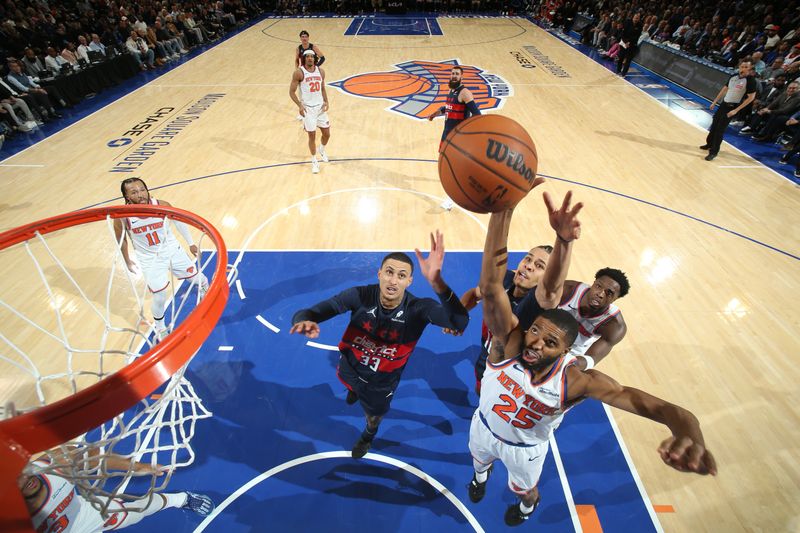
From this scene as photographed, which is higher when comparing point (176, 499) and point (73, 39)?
point (73, 39)

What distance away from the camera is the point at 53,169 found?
25.0ft

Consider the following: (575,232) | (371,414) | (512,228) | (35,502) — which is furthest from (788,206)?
(35,502)

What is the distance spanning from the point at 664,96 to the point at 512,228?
8683 millimetres

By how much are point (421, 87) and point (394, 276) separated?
33.3 ft

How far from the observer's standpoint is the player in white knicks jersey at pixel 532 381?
2.00 metres

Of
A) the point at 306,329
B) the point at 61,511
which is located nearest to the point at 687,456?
the point at 306,329

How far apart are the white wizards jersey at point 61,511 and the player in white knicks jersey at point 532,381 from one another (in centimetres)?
227

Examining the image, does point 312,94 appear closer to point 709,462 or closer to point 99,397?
point 99,397

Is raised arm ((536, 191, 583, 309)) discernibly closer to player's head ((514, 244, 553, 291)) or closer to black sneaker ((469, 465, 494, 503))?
player's head ((514, 244, 553, 291))

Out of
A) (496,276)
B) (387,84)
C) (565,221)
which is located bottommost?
(387,84)

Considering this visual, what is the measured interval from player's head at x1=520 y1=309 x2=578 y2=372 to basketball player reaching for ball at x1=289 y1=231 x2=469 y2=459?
44 cm

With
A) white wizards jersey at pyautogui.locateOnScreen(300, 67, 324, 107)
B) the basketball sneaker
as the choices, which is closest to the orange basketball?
white wizards jersey at pyautogui.locateOnScreen(300, 67, 324, 107)

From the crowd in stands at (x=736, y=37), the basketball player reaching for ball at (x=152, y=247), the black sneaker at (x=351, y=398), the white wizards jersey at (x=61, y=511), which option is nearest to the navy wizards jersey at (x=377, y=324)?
the black sneaker at (x=351, y=398)

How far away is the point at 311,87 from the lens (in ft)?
21.7
